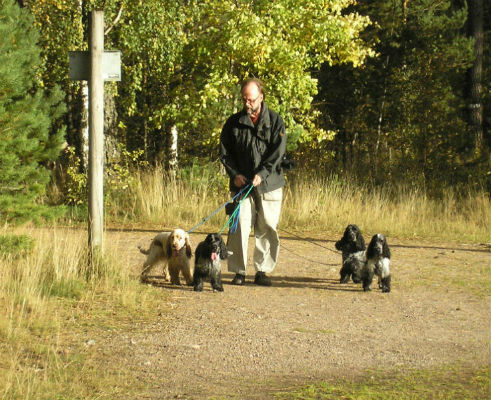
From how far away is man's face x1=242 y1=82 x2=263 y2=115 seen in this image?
9.13m

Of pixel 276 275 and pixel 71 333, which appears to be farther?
pixel 276 275

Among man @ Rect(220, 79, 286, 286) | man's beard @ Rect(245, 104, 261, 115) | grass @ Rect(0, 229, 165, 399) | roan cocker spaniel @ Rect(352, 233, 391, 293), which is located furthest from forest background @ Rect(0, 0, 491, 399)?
man's beard @ Rect(245, 104, 261, 115)

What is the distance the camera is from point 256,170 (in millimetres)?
9281

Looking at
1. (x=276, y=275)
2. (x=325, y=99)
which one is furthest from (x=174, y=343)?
(x=325, y=99)

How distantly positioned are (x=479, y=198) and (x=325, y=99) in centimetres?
695

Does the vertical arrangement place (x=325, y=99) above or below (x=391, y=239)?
above

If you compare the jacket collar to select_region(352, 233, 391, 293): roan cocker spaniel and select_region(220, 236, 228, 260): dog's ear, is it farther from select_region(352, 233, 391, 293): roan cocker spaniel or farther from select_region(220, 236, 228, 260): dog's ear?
select_region(352, 233, 391, 293): roan cocker spaniel

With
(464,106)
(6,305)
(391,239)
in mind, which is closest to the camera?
(6,305)

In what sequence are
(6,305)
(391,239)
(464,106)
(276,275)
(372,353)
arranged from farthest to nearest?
(464,106) < (391,239) < (276,275) < (6,305) < (372,353)

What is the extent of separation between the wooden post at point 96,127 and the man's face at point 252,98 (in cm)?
156

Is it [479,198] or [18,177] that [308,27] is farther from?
[18,177]

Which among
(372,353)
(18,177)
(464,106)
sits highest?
(464,106)

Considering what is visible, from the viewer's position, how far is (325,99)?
22.9 metres

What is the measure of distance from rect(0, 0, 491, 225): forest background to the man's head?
107 inches
